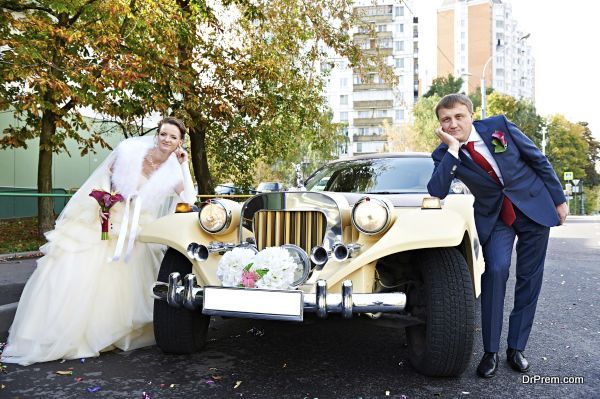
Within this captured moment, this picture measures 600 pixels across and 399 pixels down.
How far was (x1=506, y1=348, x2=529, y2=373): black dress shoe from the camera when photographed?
3.49 m

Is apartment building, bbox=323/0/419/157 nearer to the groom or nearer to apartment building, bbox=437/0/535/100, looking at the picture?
apartment building, bbox=437/0/535/100

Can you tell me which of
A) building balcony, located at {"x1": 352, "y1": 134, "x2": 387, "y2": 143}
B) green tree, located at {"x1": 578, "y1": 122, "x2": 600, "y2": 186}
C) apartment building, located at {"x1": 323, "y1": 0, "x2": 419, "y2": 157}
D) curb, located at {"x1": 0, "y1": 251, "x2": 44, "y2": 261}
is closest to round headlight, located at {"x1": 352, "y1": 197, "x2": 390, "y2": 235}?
curb, located at {"x1": 0, "y1": 251, "x2": 44, "y2": 261}

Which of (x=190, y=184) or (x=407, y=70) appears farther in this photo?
(x=407, y=70)

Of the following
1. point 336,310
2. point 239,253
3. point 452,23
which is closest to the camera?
point 336,310

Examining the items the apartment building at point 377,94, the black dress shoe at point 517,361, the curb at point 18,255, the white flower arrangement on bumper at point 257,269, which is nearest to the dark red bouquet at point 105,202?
the white flower arrangement on bumper at point 257,269

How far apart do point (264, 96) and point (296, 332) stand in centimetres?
933

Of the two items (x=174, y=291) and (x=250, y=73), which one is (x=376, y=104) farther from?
(x=174, y=291)

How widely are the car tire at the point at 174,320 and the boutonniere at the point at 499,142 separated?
2137mm

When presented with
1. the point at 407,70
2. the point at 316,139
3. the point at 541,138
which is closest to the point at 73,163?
the point at 316,139

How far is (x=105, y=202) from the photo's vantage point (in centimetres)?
423

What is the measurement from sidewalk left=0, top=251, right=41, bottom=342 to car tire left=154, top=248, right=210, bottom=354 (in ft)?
5.02

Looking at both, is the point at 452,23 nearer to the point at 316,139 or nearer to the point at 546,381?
the point at 316,139

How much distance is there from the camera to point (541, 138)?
54.1 m

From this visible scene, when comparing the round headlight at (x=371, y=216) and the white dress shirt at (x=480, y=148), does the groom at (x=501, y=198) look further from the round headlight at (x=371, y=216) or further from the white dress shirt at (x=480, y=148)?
the round headlight at (x=371, y=216)
